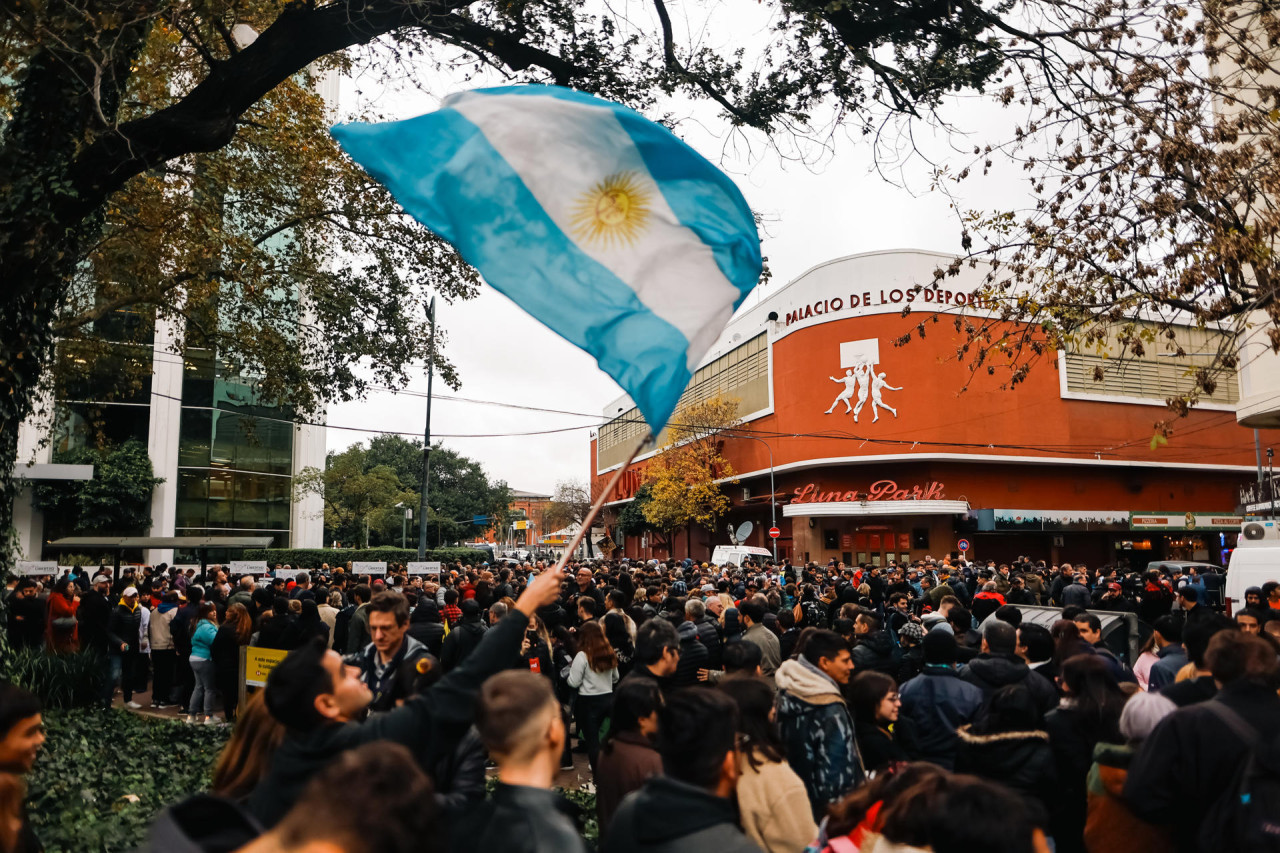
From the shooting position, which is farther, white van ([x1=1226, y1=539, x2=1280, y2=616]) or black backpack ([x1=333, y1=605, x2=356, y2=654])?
white van ([x1=1226, y1=539, x2=1280, y2=616])

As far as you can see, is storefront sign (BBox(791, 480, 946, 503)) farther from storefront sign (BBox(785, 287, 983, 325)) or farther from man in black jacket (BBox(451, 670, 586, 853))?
man in black jacket (BBox(451, 670, 586, 853))

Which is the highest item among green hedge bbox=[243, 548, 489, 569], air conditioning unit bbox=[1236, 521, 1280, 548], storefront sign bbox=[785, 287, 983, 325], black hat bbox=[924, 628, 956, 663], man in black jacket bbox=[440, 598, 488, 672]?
storefront sign bbox=[785, 287, 983, 325]

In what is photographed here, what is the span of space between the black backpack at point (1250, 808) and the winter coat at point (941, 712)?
1.66 m

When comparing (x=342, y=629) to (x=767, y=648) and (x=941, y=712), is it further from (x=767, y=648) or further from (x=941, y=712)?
(x=941, y=712)

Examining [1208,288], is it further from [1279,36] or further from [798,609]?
[798,609]

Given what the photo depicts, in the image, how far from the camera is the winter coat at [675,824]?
2.44 metres

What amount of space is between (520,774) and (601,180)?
361 centimetres

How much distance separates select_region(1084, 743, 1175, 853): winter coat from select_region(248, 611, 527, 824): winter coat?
280 centimetres

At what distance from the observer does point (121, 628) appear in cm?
1141

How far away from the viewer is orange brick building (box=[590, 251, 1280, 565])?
130ft

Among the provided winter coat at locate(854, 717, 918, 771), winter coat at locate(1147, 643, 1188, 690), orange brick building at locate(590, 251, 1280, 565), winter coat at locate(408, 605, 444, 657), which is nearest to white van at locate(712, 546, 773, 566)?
orange brick building at locate(590, 251, 1280, 565)

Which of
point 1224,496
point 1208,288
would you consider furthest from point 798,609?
point 1224,496

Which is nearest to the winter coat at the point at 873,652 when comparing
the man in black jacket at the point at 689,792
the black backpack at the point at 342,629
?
the man in black jacket at the point at 689,792

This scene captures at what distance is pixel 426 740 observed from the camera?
285 cm
